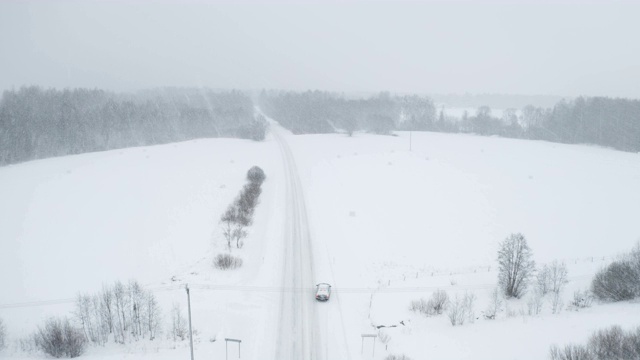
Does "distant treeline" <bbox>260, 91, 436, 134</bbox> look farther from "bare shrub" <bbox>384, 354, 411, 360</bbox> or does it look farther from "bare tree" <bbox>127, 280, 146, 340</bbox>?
"bare shrub" <bbox>384, 354, 411, 360</bbox>

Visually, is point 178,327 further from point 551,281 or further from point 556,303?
point 551,281

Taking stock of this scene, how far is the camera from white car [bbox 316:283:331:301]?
92.8 ft

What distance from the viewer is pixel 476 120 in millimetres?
142750

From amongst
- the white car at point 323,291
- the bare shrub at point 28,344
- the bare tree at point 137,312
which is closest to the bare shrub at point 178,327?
the bare tree at point 137,312

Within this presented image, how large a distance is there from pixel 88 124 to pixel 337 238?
88745mm

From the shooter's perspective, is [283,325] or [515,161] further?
[515,161]

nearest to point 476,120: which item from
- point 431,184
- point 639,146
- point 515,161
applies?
point 639,146

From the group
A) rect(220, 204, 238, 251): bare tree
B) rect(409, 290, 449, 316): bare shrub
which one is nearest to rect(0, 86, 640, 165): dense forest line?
rect(220, 204, 238, 251): bare tree

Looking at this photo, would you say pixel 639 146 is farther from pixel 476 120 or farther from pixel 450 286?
pixel 450 286

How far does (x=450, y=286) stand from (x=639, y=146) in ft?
352

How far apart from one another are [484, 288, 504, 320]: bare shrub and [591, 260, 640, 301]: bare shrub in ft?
20.7

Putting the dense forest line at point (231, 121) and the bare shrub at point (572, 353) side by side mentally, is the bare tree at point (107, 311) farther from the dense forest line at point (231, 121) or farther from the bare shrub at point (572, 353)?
the dense forest line at point (231, 121)

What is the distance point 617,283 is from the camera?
85.2ft

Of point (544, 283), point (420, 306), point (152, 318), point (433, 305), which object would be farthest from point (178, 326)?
point (544, 283)
